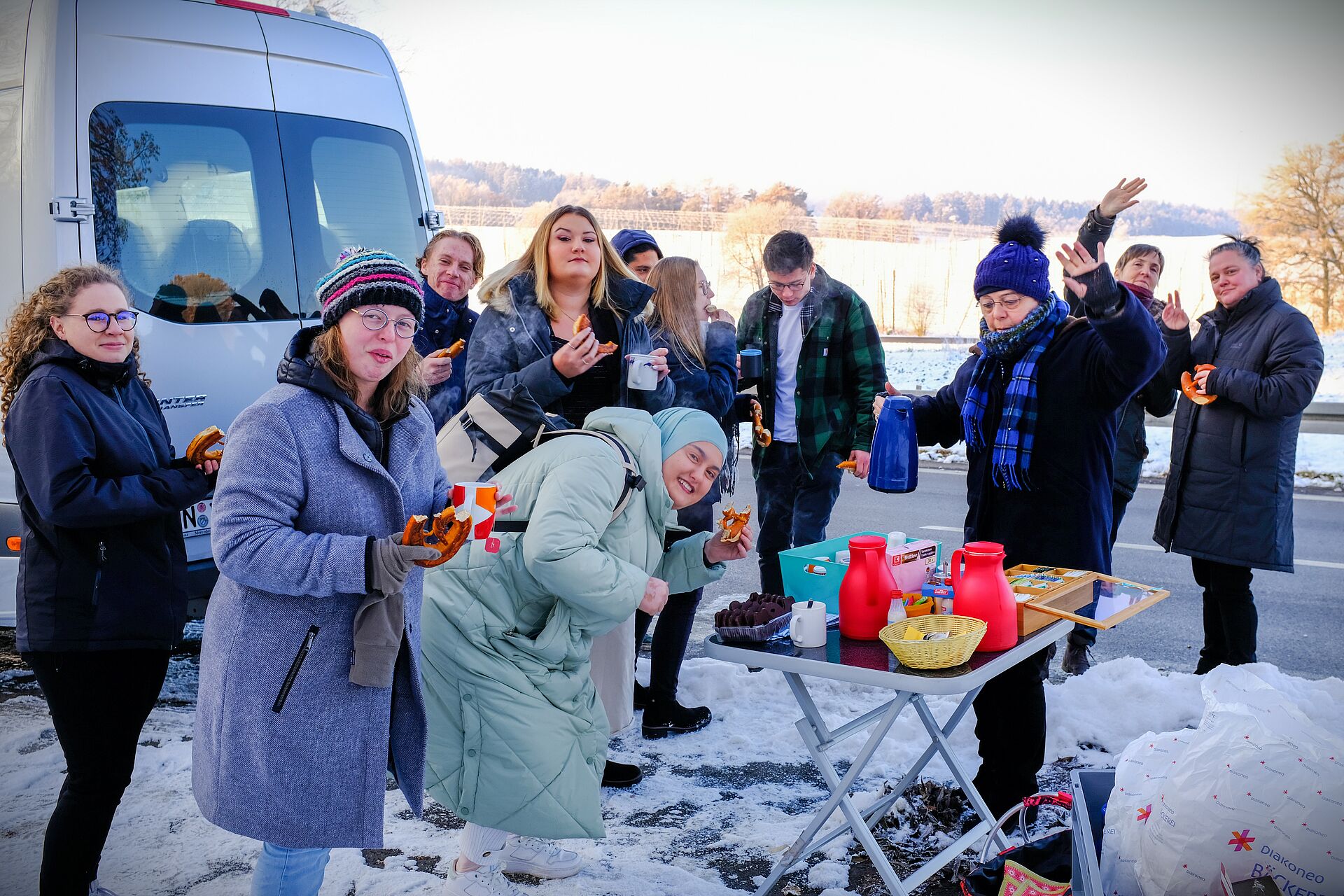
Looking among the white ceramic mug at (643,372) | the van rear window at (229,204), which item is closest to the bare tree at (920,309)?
the van rear window at (229,204)

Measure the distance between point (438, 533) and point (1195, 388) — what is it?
3.74 metres

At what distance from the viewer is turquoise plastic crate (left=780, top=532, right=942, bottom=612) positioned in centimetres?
279

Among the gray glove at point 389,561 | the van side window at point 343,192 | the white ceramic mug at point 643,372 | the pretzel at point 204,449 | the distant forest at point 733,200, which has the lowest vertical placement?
the gray glove at point 389,561

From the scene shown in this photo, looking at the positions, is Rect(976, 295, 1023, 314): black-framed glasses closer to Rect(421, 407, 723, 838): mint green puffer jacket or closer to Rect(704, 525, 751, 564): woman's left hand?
Rect(704, 525, 751, 564): woman's left hand

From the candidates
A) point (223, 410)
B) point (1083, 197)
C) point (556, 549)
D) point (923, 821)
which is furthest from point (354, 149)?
point (1083, 197)

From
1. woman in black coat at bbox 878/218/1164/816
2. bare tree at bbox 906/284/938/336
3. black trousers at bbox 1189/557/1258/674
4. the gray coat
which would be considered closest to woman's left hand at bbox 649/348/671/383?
woman in black coat at bbox 878/218/1164/816

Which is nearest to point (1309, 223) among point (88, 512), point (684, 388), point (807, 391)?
point (807, 391)

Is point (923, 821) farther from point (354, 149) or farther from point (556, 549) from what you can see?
point (354, 149)

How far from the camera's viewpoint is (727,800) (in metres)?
3.34

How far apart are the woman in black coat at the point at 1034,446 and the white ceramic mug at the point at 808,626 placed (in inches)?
35.2

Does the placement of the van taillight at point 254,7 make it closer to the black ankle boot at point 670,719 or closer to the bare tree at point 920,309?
the black ankle boot at point 670,719

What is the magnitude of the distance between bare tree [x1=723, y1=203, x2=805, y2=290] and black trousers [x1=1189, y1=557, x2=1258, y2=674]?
72.6 ft

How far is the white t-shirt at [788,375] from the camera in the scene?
15.1ft

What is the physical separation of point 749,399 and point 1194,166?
36279 mm
